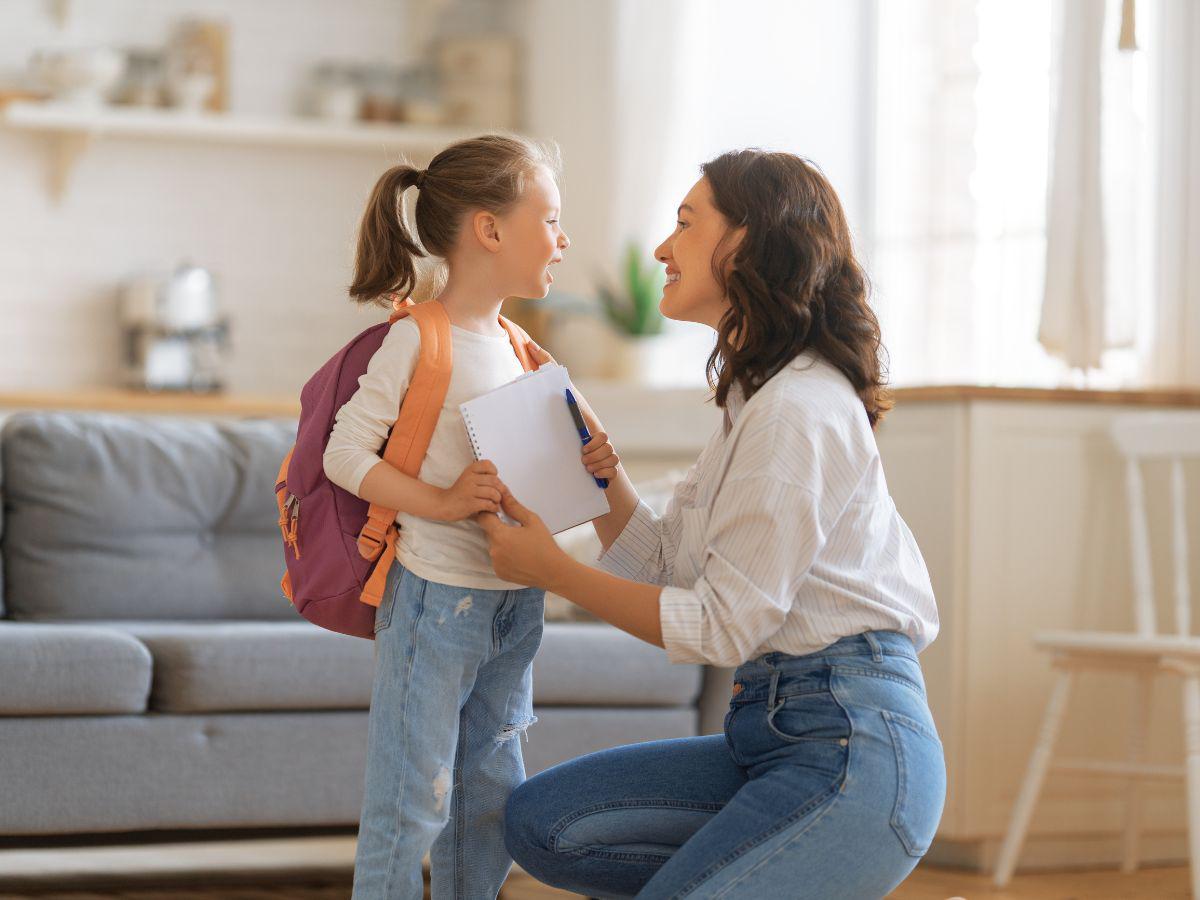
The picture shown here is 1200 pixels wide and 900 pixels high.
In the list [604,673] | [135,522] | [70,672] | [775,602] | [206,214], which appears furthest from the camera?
[206,214]

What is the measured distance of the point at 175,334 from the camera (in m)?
4.80

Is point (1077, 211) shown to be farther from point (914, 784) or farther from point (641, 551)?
point (914, 784)

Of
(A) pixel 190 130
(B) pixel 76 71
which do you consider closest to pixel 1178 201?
(A) pixel 190 130

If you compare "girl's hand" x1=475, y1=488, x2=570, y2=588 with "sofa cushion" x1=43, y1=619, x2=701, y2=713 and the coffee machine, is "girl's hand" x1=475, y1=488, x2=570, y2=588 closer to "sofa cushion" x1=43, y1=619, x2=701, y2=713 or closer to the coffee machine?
"sofa cushion" x1=43, y1=619, x2=701, y2=713

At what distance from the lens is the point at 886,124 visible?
13.9ft

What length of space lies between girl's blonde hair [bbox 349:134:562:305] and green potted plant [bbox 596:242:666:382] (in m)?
2.70

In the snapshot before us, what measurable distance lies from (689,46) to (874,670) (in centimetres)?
332

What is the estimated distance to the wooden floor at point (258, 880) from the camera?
267 cm

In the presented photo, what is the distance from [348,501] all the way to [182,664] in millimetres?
1095

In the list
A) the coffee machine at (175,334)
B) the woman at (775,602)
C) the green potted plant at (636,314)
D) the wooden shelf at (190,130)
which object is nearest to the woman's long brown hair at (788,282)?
the woman at (775,602)

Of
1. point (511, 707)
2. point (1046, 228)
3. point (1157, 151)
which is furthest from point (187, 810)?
point (1157, 151)

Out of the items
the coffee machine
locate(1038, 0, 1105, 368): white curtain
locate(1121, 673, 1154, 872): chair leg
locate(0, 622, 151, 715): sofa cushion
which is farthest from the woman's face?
the coffee machine

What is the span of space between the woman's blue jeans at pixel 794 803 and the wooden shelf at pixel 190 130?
3.35m

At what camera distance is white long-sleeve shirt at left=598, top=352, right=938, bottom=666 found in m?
1.38
